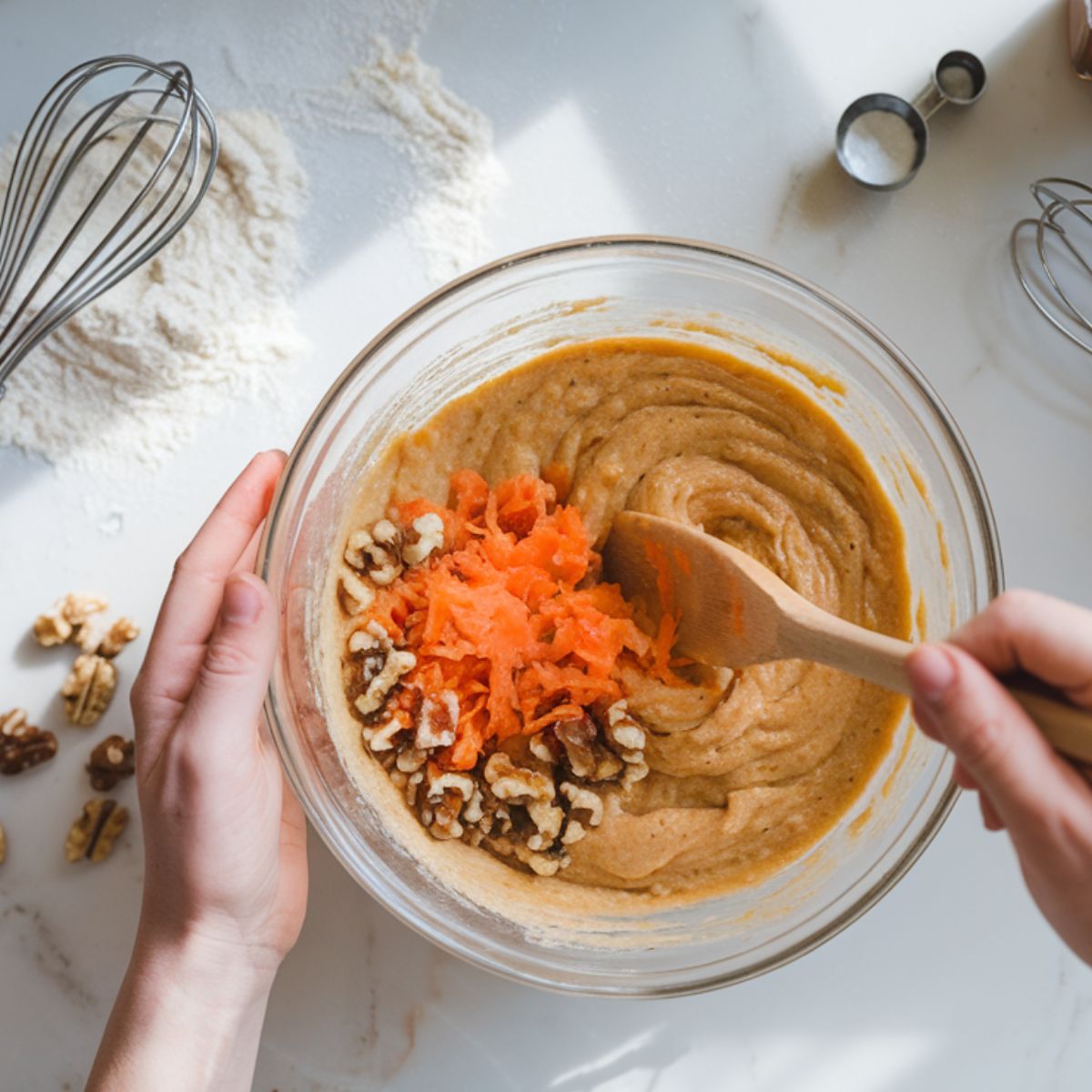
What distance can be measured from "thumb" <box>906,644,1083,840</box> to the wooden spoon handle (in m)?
0.02

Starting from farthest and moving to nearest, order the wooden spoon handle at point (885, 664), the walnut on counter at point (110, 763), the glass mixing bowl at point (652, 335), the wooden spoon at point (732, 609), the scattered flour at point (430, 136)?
the scattered flour at point (430, 136)
the walnut on counter at point (110, 763)
the glass mixing bowl at point (652, 335)
the wooden spoon at point (732, 609)
the wooden spoon handle at point (885, 664)

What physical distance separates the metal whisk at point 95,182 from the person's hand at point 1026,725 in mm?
1849

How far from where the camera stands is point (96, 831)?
7.57 ft

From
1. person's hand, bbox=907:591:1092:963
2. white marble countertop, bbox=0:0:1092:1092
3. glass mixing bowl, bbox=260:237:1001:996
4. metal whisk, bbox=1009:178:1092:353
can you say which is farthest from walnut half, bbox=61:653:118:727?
metal whisk, bbox=1009:178:1092:353

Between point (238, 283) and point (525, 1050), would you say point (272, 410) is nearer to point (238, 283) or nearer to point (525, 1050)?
point (238, 283)

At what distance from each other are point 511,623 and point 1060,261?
1536mm

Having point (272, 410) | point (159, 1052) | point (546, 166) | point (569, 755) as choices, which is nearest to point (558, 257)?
point (546, 166)

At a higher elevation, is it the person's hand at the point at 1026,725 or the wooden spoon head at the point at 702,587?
the wooden spoon head at the point at 702,587

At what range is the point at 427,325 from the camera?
6.73 ft

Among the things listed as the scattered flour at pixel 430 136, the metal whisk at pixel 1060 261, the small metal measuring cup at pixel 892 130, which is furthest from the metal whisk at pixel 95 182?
the metal whisk at pixel 1060 261

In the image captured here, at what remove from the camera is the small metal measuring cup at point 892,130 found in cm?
235

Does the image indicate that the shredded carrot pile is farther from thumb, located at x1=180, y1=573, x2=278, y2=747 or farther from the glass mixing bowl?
thumb, located at x1=180, y1=573, x2=278, y2=747

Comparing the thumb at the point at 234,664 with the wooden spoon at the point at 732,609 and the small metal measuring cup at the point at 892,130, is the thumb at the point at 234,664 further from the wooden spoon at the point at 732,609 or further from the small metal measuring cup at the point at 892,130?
the small metal measuring cup at the point at 892,130

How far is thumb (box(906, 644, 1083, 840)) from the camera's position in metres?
1.27
